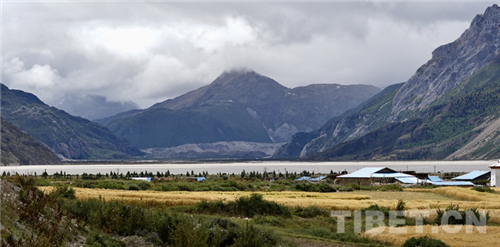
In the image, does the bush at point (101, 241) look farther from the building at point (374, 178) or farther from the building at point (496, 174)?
the building at point (374, 178)

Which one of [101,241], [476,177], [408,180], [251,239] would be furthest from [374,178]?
[101,241]

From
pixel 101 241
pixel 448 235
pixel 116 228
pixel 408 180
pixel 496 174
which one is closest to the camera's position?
pixel 101 241

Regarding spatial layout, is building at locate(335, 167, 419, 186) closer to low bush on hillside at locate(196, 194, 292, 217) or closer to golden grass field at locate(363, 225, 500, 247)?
low bush on hillside at locate(196, 194, 292, 217)

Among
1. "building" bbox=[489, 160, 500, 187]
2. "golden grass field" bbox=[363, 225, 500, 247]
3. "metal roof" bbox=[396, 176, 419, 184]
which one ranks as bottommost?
"golden grass field" bbox=[363, 225, 500, 247]

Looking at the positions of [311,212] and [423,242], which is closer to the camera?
[423,242]

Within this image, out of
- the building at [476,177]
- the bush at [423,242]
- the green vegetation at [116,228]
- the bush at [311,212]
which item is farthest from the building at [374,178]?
the bush at [423,242]

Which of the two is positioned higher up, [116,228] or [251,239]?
[116,228]

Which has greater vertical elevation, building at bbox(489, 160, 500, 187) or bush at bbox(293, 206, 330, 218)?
building at bbox(489, 160, 500, 187)

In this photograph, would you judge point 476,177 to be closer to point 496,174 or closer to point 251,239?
point 496,174

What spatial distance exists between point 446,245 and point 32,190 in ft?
56.6

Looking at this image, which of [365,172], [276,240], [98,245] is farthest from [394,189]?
[98,245]

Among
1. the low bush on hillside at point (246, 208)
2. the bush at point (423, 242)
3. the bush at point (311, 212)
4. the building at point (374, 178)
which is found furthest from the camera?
the building at point (374, 178)

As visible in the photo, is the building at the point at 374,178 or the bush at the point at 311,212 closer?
the bush at the point at 311,212

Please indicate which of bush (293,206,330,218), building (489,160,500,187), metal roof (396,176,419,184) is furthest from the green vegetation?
metal roof (396,176,419,184)
